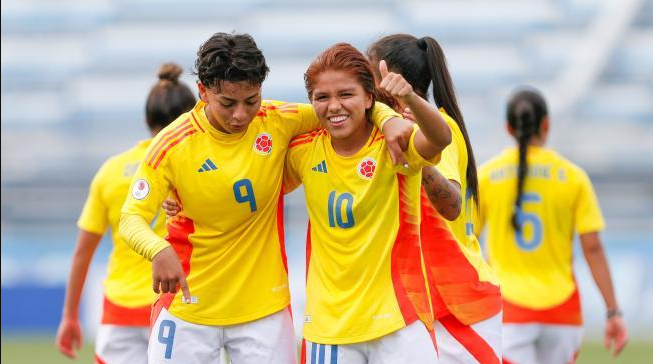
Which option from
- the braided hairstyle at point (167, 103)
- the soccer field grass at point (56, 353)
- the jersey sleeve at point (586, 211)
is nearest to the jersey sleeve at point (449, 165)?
the braided hairstyle at point (167, 103)

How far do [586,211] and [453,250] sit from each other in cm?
204

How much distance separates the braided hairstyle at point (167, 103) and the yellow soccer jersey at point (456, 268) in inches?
66.3

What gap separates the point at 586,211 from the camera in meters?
6.87

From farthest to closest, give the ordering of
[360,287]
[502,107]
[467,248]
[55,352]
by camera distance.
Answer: [502,107] < [55,352] < [467,248] < [360,287]

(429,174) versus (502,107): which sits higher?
(502,107)

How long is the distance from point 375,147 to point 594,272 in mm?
2879

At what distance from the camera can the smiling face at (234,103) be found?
4.46 meters

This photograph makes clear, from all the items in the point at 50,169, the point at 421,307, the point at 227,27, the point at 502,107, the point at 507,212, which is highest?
the point at 227,27

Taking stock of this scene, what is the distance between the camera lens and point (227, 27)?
22.2 m

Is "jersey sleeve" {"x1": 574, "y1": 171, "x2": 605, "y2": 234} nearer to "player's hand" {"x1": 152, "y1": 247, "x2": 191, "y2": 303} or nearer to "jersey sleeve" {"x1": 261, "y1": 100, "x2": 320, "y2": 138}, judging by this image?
"jersey sleeve" {"x1": 261, "y1": 100, "x2": 320, "y2": 138}

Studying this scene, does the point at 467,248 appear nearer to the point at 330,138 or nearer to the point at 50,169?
the point at 330,138

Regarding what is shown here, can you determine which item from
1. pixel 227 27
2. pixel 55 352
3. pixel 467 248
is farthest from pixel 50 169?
pixel 467 248

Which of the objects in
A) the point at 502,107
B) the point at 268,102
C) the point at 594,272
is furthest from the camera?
the point at 502,107

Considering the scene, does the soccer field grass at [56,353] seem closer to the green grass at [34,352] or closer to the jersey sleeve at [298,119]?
the green grass at [34,352]
